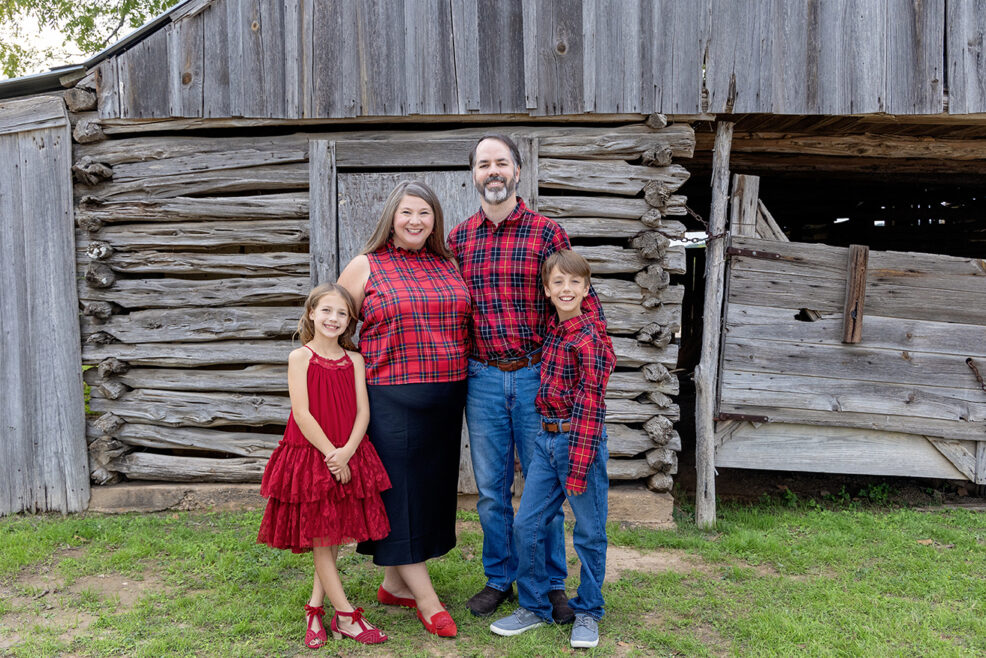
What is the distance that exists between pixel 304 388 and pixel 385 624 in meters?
1.26

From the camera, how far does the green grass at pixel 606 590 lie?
322 centimetres

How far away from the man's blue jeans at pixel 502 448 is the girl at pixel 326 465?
1.58ft

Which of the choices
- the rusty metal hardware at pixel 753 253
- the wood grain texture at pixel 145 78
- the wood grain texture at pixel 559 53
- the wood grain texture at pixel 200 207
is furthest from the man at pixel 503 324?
the wood grain texture at pixel 145 78

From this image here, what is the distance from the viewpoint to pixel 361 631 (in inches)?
125

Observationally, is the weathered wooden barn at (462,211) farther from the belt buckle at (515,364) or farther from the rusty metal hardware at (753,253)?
the belt buckle at (515,364)

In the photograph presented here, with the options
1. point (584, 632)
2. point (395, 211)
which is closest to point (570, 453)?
point (584, 632)

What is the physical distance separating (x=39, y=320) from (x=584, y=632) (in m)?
4.30

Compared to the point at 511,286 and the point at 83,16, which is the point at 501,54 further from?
the point at 83,16

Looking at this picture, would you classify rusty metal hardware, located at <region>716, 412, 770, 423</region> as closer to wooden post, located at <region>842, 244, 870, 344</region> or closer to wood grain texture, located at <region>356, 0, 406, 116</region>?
wooden post, located at <region>842, 244, 870, 344</region>

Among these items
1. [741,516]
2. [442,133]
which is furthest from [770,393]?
[442,133]

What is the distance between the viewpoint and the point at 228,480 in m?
5.11

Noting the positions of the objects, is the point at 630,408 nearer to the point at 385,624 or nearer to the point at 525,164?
the point at 525,164

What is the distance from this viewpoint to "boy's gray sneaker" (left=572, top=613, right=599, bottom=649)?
3.12 metres

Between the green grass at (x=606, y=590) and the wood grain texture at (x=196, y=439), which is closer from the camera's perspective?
the green grass at (x=606, y=590)
